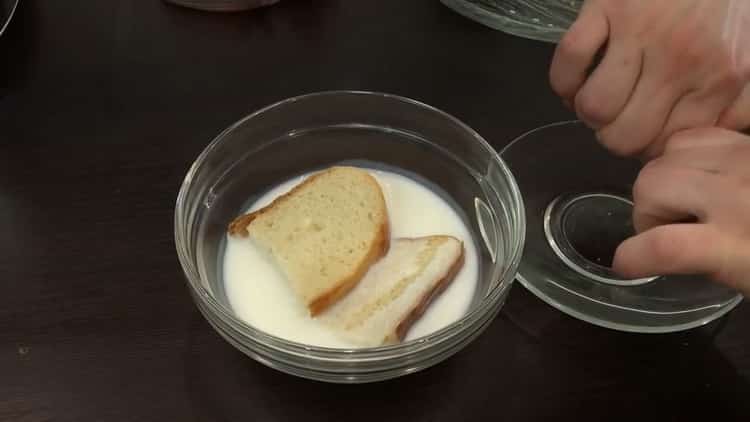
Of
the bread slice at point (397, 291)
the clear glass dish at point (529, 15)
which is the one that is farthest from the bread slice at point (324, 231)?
the clear glass dish at point (529, 15)

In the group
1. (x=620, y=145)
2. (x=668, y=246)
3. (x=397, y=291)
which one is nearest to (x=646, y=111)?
(x=620, y=145)

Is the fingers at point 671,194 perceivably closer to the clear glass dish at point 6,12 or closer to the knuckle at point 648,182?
the knuckle at point 648,182

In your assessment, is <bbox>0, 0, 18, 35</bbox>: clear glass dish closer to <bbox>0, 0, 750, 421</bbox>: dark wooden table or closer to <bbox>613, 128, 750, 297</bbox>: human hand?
<bbox>0, 0, 750, 421</bbox>: dark wooden table

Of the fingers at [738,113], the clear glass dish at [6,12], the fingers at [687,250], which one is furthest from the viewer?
the clear glass dish at [6,12]

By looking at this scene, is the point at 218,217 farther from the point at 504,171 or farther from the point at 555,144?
the point at 555,144

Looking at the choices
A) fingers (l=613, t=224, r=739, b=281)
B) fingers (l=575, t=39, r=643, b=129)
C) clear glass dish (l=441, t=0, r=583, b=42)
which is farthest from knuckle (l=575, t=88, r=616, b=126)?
clear glass dish (l=441, t=0, r=583, b=42)

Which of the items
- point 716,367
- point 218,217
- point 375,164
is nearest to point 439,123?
point 375,164
